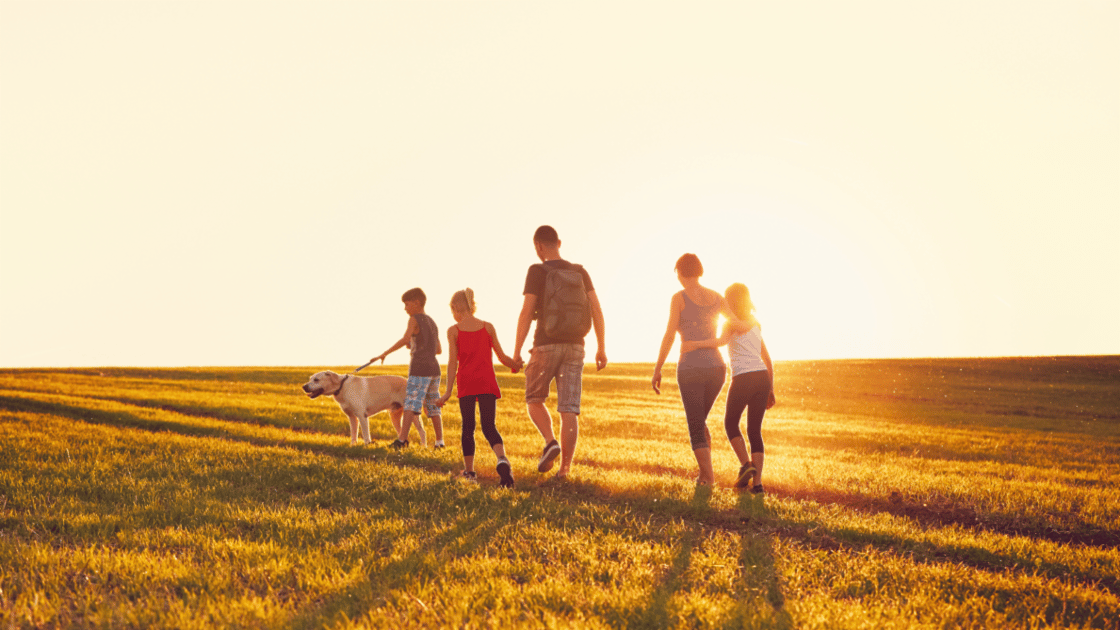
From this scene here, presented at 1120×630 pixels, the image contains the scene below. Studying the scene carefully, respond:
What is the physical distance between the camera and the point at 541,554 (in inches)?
204

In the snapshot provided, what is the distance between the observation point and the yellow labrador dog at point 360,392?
11383 millimetres

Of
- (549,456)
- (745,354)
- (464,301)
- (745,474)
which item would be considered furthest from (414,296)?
(745,474)

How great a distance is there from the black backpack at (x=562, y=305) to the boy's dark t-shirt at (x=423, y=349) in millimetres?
3820

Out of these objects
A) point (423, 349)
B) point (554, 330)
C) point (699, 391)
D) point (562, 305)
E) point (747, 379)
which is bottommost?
point (699, 391)

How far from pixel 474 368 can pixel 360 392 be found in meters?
4.55

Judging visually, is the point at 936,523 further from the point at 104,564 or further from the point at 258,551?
the point at 104,564

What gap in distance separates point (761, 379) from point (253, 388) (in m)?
25.3

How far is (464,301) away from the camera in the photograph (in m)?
8.23

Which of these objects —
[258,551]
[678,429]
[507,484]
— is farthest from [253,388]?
[258,551]

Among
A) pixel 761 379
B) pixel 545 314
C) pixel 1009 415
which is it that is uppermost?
pixel 545 314

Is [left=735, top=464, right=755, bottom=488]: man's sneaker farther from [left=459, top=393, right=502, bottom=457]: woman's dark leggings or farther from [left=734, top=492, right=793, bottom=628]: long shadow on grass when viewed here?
[left=459, top=393, right=502, bottom=457]: woman's dark leggings

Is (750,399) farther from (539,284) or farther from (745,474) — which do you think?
(539,284)

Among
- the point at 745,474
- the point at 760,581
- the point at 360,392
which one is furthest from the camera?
the point at 360,392

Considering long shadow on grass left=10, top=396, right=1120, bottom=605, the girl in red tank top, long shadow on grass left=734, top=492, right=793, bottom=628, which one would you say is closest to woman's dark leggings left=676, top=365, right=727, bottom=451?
long shadow on grass left=10, top=396, right=1120, bottom=605
